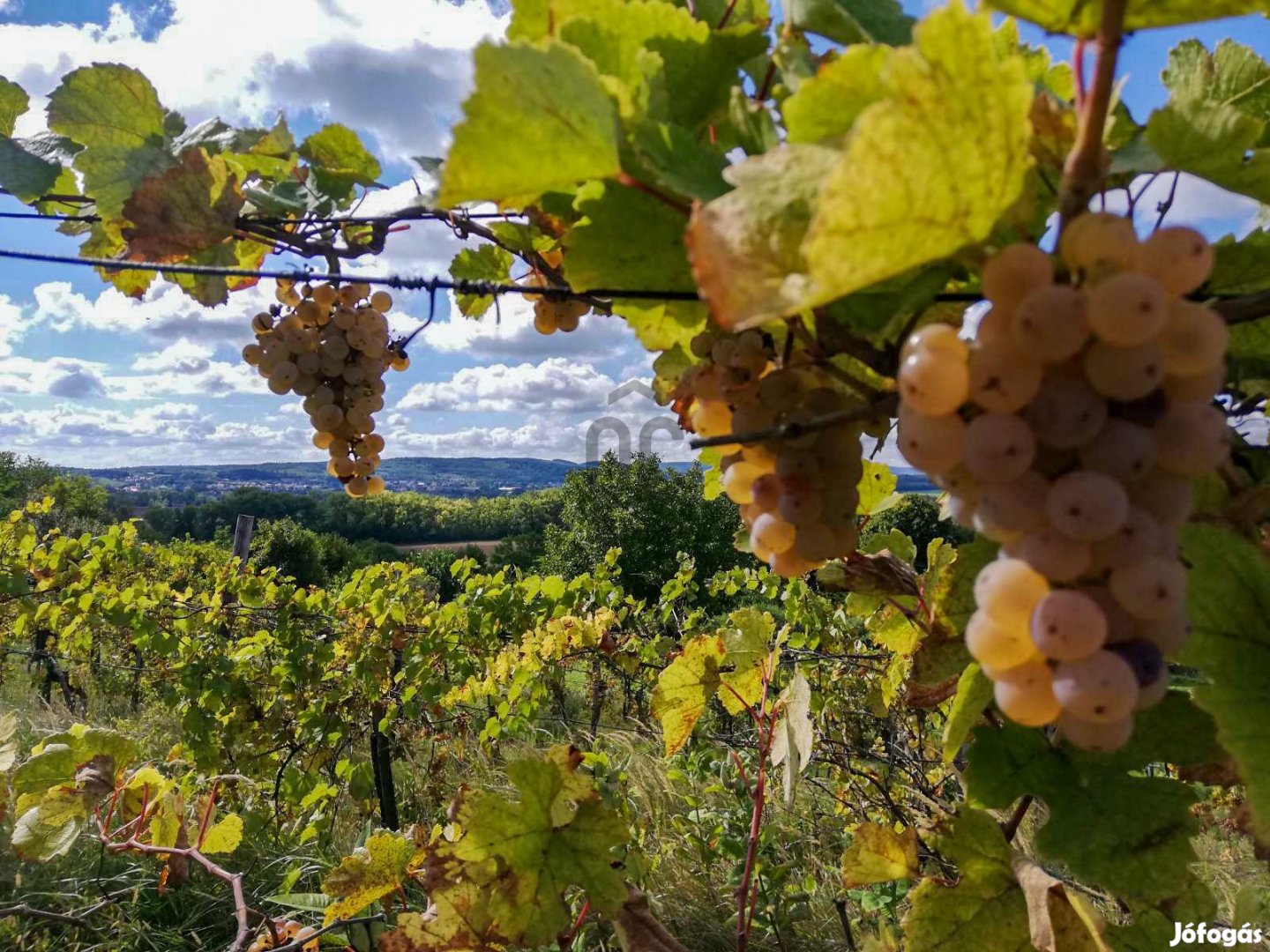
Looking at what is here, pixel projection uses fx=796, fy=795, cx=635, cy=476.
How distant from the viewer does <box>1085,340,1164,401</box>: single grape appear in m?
0.40

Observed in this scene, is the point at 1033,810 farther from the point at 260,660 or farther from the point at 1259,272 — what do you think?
the point at 260,660

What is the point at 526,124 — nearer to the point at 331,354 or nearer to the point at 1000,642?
the point at 1000,642

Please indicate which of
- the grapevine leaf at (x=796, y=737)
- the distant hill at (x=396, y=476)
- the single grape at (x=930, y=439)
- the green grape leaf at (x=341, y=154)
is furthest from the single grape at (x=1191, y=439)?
the distant hill at (x=396, y=476)

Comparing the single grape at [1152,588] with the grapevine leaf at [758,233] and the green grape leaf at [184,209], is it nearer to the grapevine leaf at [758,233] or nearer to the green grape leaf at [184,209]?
the grapevine leaf at [758,233]

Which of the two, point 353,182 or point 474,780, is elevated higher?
point 353,182

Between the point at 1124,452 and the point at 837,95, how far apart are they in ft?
0.80

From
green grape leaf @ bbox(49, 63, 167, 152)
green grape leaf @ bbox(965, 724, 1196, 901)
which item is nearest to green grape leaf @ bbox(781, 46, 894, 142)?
green grape leaf @ bbox(965, 724, 1196, 901)

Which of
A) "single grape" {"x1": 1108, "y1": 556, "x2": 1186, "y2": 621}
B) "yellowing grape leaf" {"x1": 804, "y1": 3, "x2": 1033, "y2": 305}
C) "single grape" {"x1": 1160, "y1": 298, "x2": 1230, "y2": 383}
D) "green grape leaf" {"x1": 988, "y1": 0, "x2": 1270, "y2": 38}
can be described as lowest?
"single grape" {"x1": 1108, "y1": 556, "x2": 1186, "y2": 621}

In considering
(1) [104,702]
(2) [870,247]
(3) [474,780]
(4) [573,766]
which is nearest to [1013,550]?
(2) [870,247]

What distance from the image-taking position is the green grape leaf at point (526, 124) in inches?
17.1

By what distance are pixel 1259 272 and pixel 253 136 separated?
1.53m

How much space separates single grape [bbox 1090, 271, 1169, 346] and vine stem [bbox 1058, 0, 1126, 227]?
5cm

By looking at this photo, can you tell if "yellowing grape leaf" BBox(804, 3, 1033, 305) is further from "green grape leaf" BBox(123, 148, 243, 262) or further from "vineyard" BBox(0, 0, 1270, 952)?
"green grape leaf" BBox(123, 148, 243, 262)

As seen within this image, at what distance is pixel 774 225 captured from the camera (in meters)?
0.41
